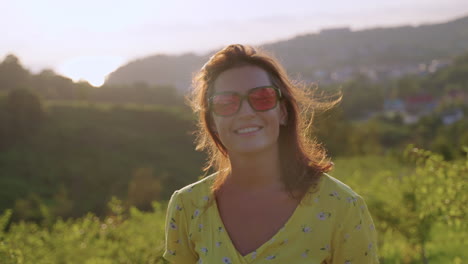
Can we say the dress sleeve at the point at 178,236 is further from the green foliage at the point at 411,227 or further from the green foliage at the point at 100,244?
the green foliage at the point at 411,227

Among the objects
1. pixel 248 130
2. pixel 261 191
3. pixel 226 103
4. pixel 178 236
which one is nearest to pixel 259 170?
pixel 261 191

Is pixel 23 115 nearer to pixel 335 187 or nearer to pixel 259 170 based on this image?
pixel 259 170

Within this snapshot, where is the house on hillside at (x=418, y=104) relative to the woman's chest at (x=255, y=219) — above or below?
below

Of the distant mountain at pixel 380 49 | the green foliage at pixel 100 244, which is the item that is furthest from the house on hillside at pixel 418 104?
the green foliage at pixel 100 244

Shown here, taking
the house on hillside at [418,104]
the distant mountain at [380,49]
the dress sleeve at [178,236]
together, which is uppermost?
the dress sleeve at [178,236]

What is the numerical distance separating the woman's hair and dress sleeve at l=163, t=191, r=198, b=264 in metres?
0.16

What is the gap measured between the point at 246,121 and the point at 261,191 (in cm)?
28

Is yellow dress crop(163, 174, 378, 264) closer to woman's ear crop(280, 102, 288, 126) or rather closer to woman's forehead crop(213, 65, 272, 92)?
woman's ear crop(280, 102, 288, 126)

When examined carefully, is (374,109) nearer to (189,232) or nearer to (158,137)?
(158,137)

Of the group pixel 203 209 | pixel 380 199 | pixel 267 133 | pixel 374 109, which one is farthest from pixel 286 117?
pixel 374 109

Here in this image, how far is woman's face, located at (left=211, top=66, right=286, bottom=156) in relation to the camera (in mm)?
1900

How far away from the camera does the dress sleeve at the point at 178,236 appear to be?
205 centimetres

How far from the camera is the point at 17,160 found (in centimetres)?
3425

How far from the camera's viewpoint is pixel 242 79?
6.39 feet
